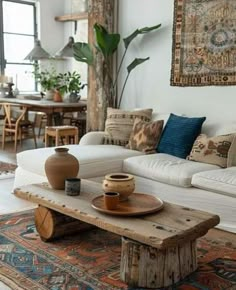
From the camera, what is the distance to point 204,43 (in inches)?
173

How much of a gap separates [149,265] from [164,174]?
1.34 metres

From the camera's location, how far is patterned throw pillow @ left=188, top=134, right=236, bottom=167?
365 cm

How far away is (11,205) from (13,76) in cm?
528

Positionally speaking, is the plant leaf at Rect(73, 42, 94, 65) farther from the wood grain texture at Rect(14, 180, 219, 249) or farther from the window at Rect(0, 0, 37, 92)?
the window at Rect(0, 0, 37, 92)

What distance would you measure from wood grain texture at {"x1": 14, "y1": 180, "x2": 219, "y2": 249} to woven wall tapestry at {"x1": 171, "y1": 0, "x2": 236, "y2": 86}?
7.06 ft

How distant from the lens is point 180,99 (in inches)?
188

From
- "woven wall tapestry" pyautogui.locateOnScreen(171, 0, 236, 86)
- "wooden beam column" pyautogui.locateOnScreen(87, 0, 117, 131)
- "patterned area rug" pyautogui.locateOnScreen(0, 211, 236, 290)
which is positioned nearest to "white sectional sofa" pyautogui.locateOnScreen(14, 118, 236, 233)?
"patterned area rug" pyautogui.locateOnScreen(0, 211, 236, 290)

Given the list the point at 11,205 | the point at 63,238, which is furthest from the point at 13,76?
the point at 63,238

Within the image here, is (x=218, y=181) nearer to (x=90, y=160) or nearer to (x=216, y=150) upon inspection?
(x=216, y=150)

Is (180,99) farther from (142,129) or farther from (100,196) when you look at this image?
(100,196)

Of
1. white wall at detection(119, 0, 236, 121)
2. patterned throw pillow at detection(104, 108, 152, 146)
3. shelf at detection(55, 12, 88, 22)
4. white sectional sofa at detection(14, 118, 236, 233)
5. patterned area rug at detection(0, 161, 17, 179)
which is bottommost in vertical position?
patterned area rug at detection(0, 161, 17, 179)

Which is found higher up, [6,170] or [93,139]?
[93,139]

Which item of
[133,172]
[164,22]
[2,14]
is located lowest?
[133,172]

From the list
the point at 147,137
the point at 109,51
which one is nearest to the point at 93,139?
the point at 147,137
